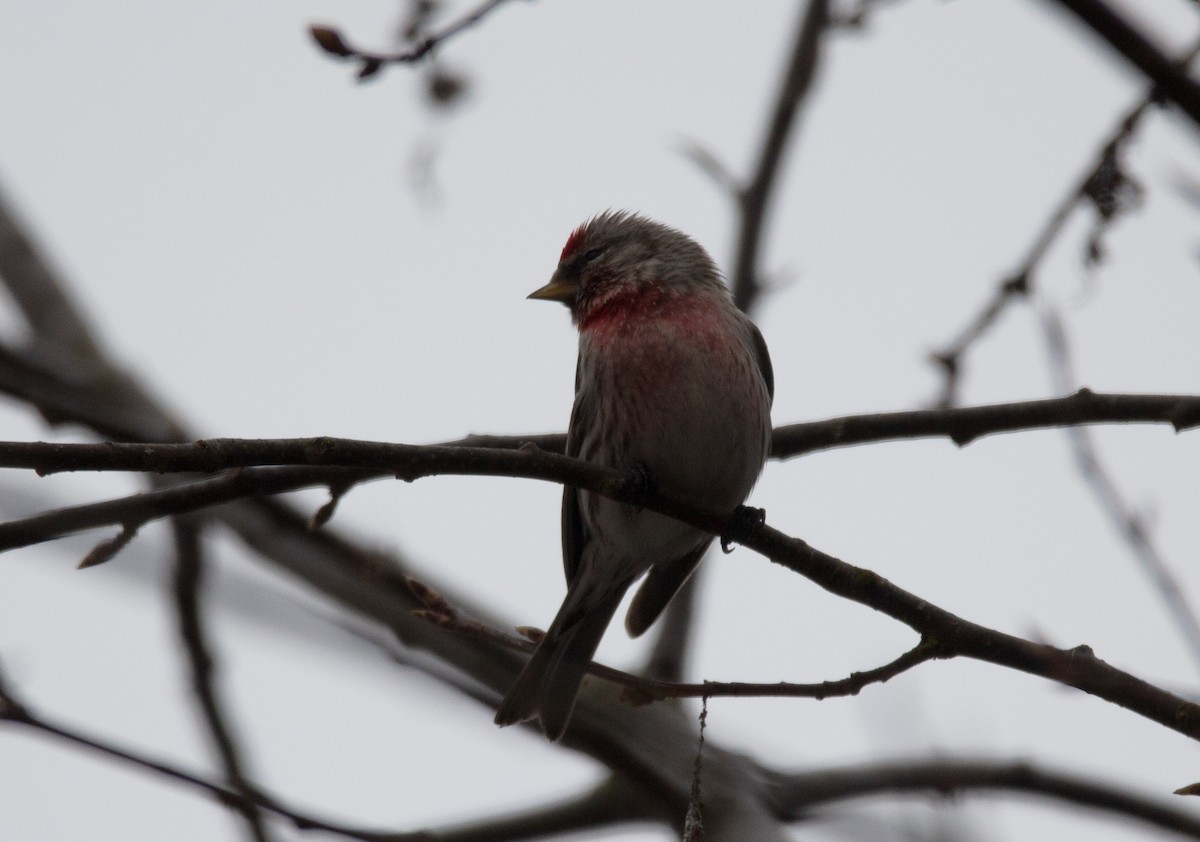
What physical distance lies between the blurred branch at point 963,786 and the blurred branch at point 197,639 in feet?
7.90

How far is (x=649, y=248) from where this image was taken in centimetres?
716

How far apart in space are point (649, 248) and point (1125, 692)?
13.5 ft

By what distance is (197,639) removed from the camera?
239 inches

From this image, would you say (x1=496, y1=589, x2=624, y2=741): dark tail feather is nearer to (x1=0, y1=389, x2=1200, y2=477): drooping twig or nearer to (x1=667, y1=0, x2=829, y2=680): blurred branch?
(x1=0, y1=389, x2=1200, y2=477): drooping twig

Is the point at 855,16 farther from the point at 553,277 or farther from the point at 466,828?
the point at 466,828

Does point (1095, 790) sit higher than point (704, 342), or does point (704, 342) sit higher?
point (704, 342)

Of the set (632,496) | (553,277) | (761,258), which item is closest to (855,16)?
(761,258)

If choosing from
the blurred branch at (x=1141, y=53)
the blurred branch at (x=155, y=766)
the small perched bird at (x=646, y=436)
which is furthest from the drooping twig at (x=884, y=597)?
the blurred branch at (x=1141, y=53)

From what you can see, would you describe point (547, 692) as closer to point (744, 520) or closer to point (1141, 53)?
point (744, 520)

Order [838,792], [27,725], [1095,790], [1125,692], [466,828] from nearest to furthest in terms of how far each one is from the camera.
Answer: [27,725], [1125,692], [1095,790], [838,792], [466,828]

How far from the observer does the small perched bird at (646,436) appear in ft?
18.8

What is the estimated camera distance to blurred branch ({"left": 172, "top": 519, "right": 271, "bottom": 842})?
19.4 feet

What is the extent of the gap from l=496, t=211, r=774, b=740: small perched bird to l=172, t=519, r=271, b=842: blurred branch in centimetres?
133

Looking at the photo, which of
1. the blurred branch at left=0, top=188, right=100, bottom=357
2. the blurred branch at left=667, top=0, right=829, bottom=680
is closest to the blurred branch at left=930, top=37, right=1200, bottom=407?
the blurred branch at left=667, top=0, right=829, bottom=680
